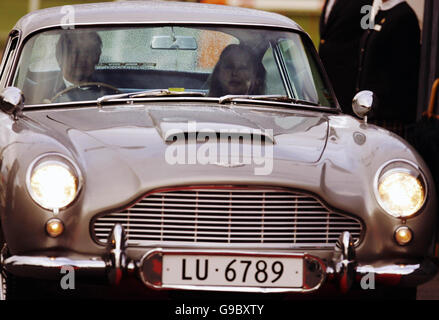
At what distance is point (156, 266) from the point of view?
4188mm

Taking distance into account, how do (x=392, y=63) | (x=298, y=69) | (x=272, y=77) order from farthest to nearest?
(x=392, y=63)
(x=298, y=69)
(x=272, y=77)

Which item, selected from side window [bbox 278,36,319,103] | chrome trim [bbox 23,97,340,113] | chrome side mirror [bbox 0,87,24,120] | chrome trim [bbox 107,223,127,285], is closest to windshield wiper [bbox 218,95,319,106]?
chrome trim [bbox 23,97,340,113]

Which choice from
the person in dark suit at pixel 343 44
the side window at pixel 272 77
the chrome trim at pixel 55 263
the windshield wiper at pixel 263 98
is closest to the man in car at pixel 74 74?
the windshield wiper at pixel 263 98

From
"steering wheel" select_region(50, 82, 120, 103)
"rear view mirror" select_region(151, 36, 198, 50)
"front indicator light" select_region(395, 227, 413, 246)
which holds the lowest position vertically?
"front indicator light" select_region(395, 227, 413, 246)

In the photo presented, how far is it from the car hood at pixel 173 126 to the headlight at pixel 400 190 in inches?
12.2

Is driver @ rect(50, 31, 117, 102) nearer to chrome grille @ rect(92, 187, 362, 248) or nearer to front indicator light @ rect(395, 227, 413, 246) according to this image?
chrome grille @ rect(92, 187, 362, 248)

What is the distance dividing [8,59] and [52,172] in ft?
6.25

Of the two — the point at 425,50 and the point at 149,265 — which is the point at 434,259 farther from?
the point at 425,50

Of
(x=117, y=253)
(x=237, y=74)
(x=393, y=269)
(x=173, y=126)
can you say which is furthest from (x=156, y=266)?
(x=237, y=74)

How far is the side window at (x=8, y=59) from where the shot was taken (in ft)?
18.7

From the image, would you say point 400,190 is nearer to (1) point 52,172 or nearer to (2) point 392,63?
(1) point 52,172

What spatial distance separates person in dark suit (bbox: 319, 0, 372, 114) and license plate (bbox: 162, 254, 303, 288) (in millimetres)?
5155

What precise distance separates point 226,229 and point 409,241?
82cm

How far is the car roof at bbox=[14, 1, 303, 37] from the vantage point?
563cm
